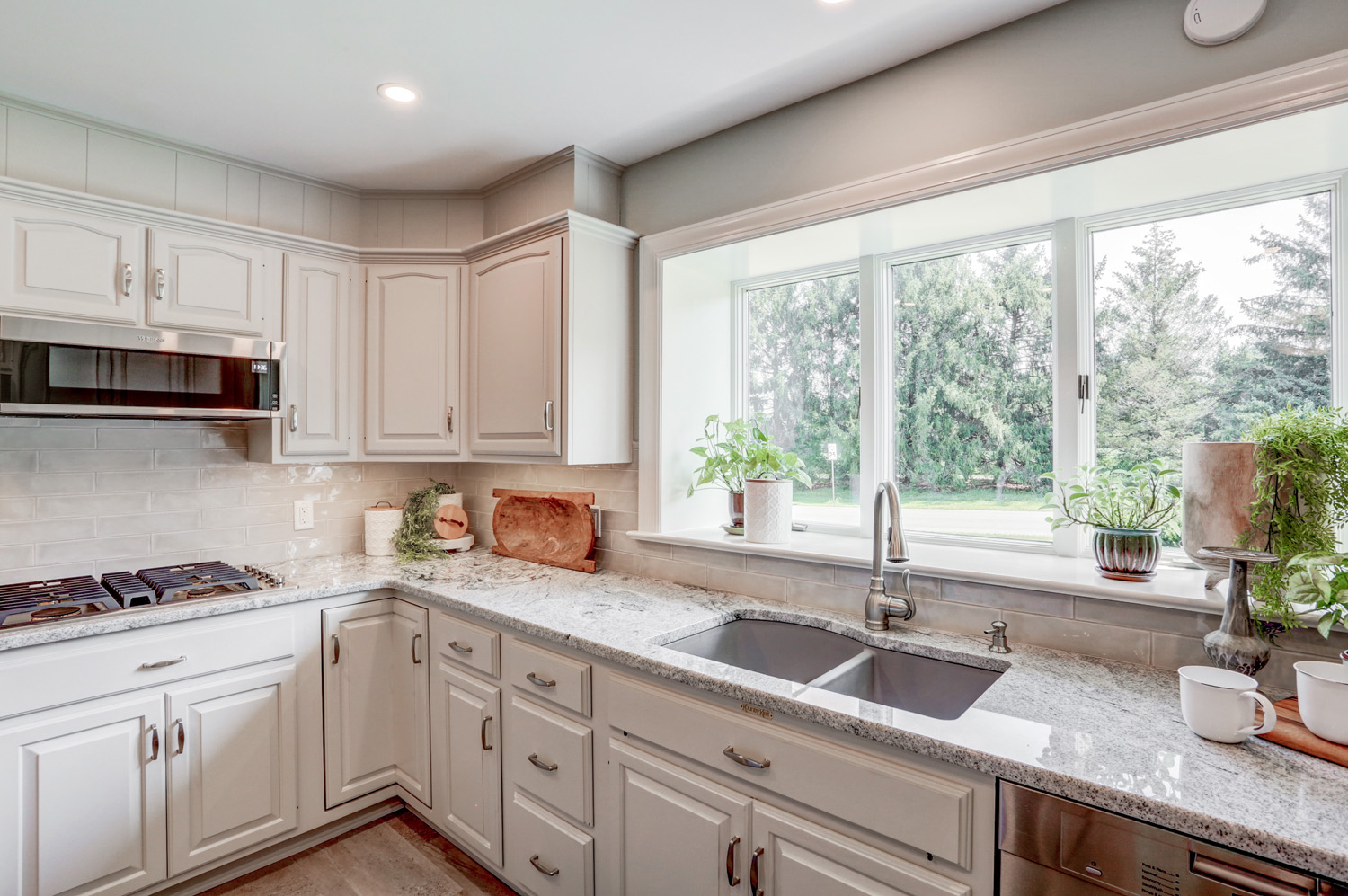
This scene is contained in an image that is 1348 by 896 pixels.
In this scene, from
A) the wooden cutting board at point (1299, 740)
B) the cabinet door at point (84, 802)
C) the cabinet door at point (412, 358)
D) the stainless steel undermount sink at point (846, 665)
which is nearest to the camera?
the wooden cutting board at point (1299, 740)

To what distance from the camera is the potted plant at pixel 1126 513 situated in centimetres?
164

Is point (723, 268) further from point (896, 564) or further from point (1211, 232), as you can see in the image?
point (1211, 232)

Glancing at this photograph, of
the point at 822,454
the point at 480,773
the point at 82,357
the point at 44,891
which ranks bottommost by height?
the point at 44,891

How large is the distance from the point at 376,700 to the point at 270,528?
0.88 meters

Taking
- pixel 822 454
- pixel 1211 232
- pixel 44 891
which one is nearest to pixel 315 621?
pixel 44 891

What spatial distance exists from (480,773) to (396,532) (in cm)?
119

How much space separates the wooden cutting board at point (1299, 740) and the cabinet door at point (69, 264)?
3.15 metres

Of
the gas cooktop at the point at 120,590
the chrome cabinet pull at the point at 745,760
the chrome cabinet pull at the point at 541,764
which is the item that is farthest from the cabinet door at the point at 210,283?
the chrome cabinet pull at the point at 745,760

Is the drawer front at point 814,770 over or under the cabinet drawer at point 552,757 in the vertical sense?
over

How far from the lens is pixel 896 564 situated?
1.89 meters

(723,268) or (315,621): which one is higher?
(723,268)

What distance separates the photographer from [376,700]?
2418 millimetres

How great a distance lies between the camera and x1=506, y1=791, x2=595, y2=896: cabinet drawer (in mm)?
1776

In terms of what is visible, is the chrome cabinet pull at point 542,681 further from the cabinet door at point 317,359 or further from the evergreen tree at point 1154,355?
the evergreen tree at point 1154,355
